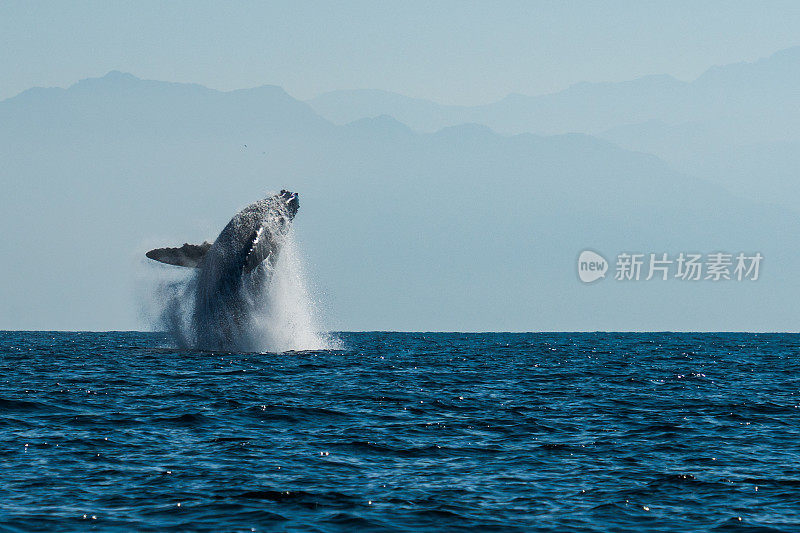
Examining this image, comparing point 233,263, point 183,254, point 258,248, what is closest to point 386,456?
point 258,248

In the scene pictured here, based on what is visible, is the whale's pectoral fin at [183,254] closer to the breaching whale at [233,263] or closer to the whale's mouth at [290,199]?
the breaching whale at [233,263]

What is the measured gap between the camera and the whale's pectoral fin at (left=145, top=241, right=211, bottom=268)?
119ft

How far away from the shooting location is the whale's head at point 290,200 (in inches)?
1375

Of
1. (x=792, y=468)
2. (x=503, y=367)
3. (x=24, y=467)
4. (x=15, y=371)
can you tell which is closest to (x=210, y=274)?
(x=15, y=371)

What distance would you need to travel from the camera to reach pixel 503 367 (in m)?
39.0

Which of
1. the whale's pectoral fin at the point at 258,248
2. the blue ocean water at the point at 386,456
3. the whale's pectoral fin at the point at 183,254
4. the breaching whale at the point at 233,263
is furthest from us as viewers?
the whale's pectoral fin at the point at 183,254

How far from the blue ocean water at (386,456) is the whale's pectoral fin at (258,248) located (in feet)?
23.5

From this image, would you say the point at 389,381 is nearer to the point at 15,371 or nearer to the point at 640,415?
the point at 640,415

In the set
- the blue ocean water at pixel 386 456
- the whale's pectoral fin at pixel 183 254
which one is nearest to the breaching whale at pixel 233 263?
the whale's pectoral fin at pixel 183 254

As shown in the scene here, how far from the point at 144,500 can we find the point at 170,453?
3.02 meters

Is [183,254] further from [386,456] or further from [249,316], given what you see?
[386,456]

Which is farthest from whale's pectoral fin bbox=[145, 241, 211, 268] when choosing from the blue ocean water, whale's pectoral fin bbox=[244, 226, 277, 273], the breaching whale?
the blue ocean water

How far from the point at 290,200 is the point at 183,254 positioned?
16.9ft

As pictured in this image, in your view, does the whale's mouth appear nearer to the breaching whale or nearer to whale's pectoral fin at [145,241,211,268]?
the breaching whale
